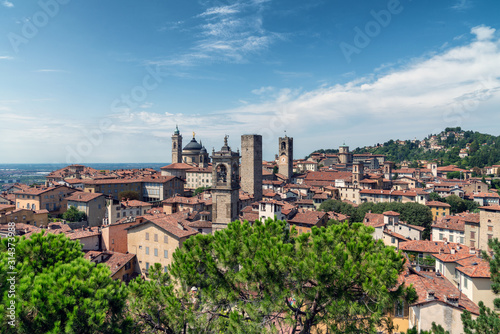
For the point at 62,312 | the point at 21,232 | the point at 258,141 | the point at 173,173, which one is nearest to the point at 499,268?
the point at 62,312

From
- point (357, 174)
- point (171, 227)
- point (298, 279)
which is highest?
point (357, 174)

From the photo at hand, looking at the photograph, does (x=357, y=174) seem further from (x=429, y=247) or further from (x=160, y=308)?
(x=160, y=308)

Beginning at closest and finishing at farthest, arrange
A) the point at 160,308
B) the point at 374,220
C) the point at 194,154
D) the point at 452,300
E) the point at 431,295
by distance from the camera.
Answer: the point at 160,308 < the point at 452,300 < the point at 431,295 < the point at 374,220 < the point at 194,154

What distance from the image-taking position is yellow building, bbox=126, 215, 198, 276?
29.7 meters

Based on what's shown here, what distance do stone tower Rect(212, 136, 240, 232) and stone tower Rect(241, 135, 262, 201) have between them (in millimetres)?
35025

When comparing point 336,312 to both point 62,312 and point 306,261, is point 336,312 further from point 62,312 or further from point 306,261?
point 62,312

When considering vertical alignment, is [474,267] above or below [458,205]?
above

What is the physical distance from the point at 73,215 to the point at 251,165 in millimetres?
35494

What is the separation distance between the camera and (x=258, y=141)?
6981 cm

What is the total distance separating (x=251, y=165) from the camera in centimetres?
6762

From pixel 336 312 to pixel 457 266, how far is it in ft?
69.0

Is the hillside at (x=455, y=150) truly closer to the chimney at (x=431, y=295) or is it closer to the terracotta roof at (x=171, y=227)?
the chimney at (x=431, y=295)

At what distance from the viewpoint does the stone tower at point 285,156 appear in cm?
9575


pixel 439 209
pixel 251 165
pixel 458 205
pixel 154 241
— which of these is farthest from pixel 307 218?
pixel 458 205
